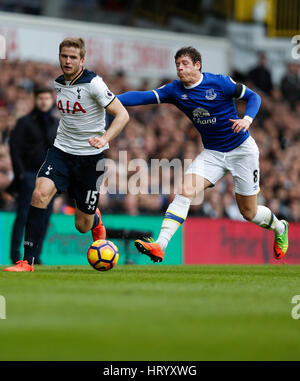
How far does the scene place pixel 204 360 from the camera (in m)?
4.11

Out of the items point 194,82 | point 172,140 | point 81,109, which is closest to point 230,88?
point 194,82

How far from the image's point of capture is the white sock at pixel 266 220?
412 inches

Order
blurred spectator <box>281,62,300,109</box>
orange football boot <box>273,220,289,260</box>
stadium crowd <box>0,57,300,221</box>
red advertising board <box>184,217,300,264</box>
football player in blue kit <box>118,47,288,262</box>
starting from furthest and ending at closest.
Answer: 1. blurred spectator <box>281,62,300,109</box>
2. red advertising board <box>184,217,300,264</box>
3. stadium crowd <box>0,57,300,221</box>
4. orange football boot <box>273,220,289,260</box>
5. football player in blue kit <box>118,47,288,262</box>

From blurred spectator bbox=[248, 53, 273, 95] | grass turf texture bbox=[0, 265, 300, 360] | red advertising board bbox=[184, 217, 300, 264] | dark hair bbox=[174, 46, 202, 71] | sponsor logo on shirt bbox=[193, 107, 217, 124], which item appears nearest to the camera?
grass turf texture bbox=[0, 265, 300, 360]

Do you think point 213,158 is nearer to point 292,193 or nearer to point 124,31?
point 292,193

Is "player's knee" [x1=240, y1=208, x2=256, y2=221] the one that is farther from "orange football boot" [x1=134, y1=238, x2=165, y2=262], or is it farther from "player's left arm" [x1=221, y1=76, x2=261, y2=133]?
"orange football boot" [x1=134, y1=238, x2=165, y2=262]

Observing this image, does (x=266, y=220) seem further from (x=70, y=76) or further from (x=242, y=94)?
(x=70, y=76)

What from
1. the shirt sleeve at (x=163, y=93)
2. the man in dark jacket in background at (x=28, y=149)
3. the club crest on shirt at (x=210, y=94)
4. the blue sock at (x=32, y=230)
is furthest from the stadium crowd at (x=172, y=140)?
the club crest on shirt at (x=210, y=94)

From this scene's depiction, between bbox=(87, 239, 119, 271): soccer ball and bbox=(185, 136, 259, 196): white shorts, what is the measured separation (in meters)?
1.51

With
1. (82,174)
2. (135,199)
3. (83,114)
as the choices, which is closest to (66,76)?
(83,114)

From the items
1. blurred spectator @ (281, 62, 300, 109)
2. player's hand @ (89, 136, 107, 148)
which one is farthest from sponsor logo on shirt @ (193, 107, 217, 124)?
blurred spectator @ (281, 62, 300, 109)

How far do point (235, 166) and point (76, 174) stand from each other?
1923mm

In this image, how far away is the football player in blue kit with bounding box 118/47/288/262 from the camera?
955 centimetres

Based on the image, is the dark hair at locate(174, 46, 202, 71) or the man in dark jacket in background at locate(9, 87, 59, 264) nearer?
the dark hair at locate(174, 46, 202, 71)
